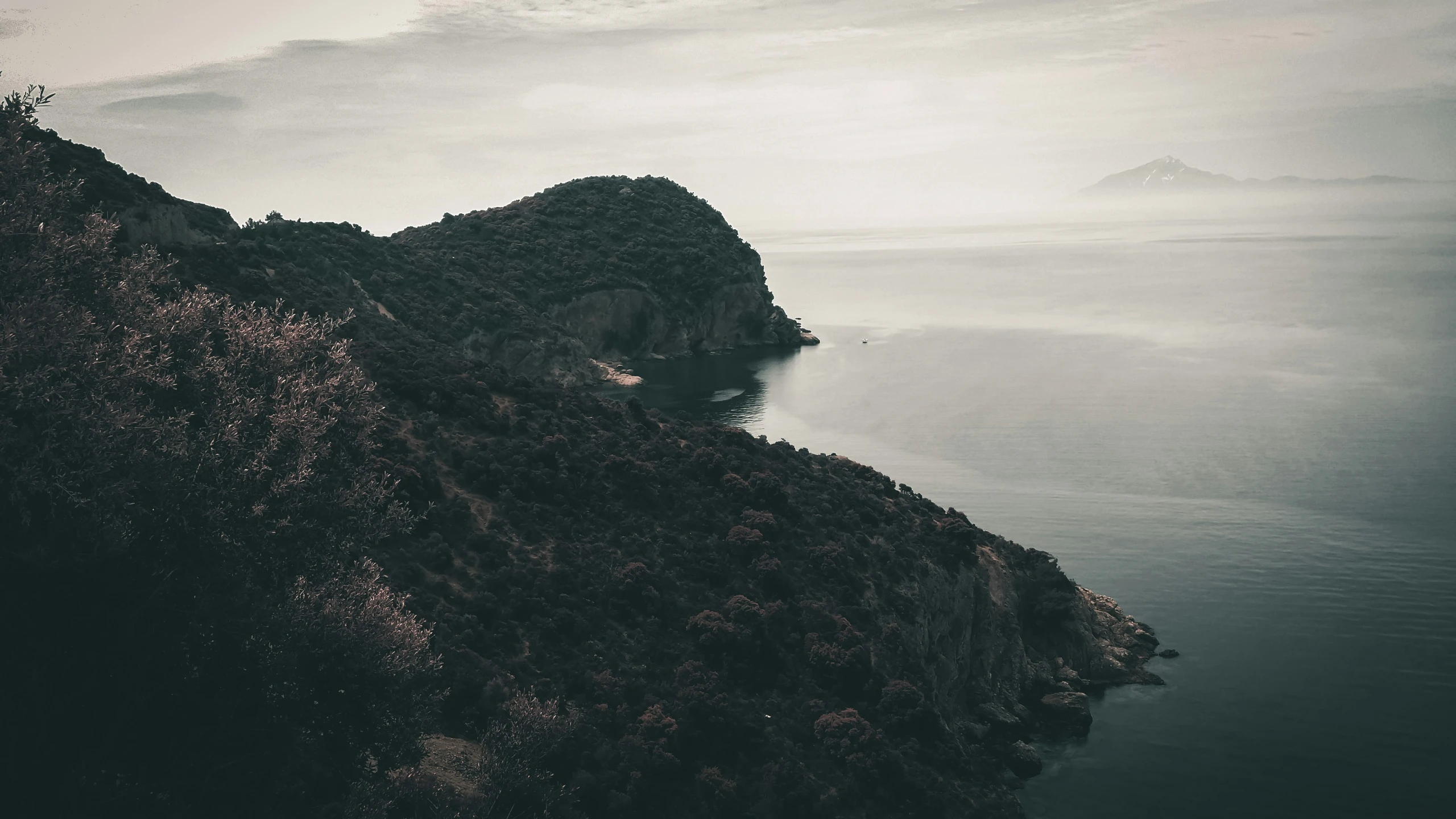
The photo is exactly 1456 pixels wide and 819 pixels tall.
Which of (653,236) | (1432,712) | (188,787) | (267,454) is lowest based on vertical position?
(1432,712)

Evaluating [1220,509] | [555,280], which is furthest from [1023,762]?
[555,280]

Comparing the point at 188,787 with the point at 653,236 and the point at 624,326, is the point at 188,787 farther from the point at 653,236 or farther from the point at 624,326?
the point at 653,236

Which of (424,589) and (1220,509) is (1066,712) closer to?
(424,589)

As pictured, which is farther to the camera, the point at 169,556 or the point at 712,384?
the point at 712,384

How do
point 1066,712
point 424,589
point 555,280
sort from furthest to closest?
1. point 555,280
2. point 1066,712
3. point 424,589

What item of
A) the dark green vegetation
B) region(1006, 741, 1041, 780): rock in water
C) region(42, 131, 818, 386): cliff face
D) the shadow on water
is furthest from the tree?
the shadow on water

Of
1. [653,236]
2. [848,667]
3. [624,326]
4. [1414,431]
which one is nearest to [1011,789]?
[848,667]

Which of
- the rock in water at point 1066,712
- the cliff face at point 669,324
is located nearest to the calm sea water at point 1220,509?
Result: the rock in water at point 1066,712
